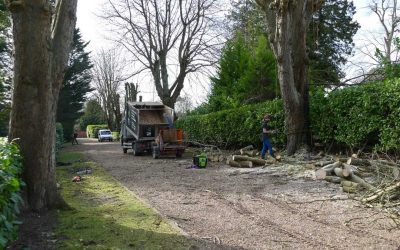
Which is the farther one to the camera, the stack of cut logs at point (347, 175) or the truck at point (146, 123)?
the truck at point (146, 123)

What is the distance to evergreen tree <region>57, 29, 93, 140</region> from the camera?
131 ft

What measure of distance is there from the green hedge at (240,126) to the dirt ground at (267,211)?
4.97m

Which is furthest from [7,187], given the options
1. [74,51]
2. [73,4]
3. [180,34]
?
[74,51]

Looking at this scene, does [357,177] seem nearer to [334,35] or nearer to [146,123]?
[146,123]

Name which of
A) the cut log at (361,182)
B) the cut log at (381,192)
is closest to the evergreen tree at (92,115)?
the cut log at (361,182)

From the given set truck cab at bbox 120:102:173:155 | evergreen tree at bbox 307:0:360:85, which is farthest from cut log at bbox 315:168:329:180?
evergreen tree at bbox 307:0:360:85

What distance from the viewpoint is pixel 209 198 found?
8422 mm

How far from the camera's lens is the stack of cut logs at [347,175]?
8.38m

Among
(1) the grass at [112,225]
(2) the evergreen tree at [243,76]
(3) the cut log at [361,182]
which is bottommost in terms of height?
(1) the grass at [112,225]

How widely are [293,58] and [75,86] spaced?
30.4 metres

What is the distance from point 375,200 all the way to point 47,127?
5.76m

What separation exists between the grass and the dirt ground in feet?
1.05

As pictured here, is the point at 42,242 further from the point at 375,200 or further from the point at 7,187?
the point at 375,200

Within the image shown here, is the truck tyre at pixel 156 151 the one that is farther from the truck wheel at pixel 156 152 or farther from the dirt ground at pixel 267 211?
the dirt ground at pixel 267 211
